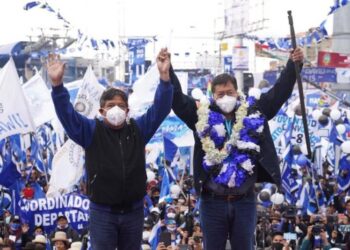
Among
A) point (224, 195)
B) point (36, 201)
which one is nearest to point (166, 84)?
point (224, 195)

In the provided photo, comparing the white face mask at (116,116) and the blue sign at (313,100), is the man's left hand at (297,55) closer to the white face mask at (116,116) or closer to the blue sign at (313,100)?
the white face mask at (116,116)

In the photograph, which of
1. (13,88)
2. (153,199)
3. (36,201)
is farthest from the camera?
(153,199)

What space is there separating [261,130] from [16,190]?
23.4ft

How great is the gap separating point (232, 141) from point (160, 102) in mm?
461

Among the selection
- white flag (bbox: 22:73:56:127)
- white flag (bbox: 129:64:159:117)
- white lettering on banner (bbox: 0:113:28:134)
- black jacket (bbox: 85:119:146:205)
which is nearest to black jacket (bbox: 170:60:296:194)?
black jacket (bbox: 85:119:146:205)

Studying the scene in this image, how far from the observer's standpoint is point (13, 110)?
10.4 meters

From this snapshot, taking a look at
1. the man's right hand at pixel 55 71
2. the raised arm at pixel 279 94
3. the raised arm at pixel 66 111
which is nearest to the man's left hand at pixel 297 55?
the raised arm at pixel 279 94

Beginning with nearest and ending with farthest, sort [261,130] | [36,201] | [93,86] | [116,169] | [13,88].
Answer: [116,169]
[261,130]
[36,201]
[13,88]
[93,86]

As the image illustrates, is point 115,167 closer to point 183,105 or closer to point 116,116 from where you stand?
point 116,116

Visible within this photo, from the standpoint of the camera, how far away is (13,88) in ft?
34.8

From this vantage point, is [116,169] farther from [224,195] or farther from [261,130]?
[261,130]

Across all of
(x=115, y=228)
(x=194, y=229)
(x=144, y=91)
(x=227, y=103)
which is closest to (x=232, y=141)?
(x=227, y=103)

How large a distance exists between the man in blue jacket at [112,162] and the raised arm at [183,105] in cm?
16

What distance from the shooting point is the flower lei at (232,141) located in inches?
158
